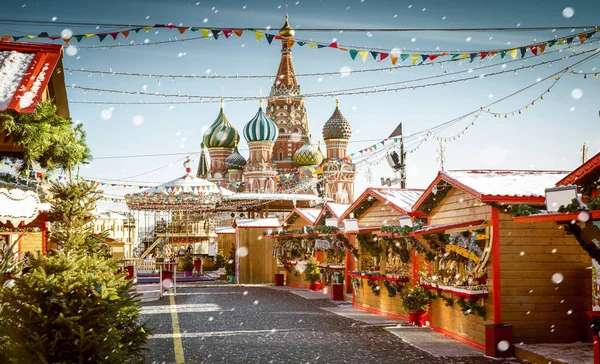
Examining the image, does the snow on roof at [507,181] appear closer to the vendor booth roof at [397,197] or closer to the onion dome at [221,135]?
the vendor booth roof at [397,197]

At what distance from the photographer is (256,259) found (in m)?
37.1

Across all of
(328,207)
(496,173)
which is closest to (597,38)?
(496,173)

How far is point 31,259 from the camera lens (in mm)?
8773

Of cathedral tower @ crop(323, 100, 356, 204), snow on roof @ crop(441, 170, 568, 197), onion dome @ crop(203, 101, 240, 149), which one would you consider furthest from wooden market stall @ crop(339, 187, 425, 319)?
onion dome @ crop(203, 101, 240, 149)

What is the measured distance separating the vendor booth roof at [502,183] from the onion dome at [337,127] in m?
54.1

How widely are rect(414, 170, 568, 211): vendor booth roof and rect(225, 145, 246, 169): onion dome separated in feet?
201

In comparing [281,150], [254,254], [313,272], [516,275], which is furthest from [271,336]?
[281,150]

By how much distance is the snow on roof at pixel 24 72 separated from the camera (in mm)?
10023

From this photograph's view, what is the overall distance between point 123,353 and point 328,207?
21.0 metres

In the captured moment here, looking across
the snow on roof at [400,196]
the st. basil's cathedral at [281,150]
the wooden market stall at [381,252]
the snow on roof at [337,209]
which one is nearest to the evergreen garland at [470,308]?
the wooden market stall at [381,252]

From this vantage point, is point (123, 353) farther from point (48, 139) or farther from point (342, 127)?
point (342, 127)

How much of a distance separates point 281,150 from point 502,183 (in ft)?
213

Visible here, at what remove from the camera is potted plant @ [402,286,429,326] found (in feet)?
58.6

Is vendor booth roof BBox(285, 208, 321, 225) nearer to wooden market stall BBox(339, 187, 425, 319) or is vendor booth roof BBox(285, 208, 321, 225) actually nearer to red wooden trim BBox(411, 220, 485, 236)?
wooden market stall BBox(339, 187, 425, 319)
